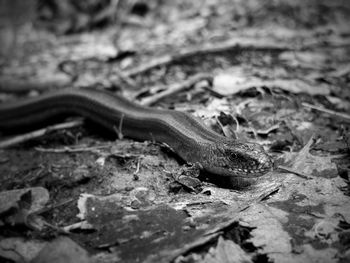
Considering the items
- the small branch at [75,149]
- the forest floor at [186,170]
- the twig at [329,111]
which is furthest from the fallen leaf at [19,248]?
the twig at [329,111]

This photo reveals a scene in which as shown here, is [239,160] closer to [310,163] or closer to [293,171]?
[293,171]

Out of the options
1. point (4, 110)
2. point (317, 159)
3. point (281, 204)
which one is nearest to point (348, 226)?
point (281, 204)

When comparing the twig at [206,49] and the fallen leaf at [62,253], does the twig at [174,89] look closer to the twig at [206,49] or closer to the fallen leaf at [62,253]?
the twig at [206,49]

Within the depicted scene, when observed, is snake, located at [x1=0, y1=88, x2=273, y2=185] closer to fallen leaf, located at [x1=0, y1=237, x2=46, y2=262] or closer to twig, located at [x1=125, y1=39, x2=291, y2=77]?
twig, located at [x1=125, y1=39, x2=291, y2=77]

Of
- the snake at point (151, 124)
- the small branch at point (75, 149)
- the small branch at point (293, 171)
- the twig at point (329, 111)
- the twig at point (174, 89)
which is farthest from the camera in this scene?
the twig at point (174, 89)

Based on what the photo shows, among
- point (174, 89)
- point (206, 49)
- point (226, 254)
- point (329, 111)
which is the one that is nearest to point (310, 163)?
point (329, 111)

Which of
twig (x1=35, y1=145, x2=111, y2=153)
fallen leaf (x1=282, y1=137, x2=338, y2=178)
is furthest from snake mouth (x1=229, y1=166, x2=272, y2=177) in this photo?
twig (x1=35, y1=145, x2=111, y2=153)

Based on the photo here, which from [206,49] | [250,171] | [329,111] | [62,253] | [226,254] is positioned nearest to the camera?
[226,254]
